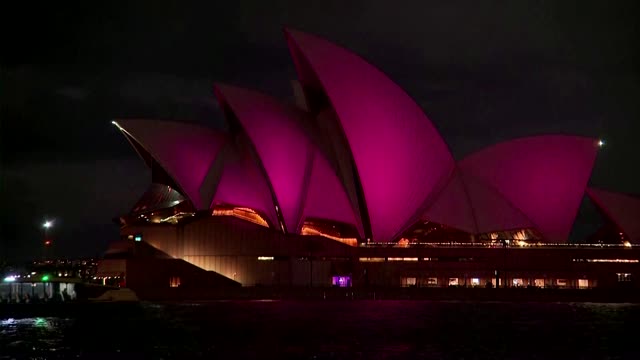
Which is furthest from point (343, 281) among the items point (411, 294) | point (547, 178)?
point (547, 178)

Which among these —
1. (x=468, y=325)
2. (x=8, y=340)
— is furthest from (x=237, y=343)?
(x=468, y=325)

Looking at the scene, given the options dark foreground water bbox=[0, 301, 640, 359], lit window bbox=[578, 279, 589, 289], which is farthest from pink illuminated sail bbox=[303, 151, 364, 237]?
lit window bbox=[578, 279, 589, 289]

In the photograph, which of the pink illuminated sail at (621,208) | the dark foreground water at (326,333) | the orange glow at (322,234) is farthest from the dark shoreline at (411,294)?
the dark foreground water at (326,333)

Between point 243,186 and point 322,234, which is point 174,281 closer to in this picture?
point 243,186

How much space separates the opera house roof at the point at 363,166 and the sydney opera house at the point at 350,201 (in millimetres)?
106

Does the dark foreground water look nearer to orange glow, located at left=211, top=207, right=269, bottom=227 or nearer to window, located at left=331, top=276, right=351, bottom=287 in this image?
window, located at left=331, top=276, right=351, bottom=287

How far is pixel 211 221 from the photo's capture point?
73.8 metres

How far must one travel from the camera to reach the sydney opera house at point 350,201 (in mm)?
68312

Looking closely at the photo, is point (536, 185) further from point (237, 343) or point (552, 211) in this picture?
point (237, 343)

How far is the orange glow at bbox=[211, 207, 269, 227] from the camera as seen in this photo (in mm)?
73875

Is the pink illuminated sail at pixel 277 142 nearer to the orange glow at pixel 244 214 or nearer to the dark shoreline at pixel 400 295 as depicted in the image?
the orange glow at pixel 244 214

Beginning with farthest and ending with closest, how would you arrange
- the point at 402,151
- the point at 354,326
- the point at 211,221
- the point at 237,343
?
1. the point at 211,221
2. the point at 402,151
3. the point at 354,326
4. the point at 237,343

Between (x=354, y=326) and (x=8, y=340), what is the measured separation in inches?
685

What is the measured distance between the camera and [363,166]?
223 ft
